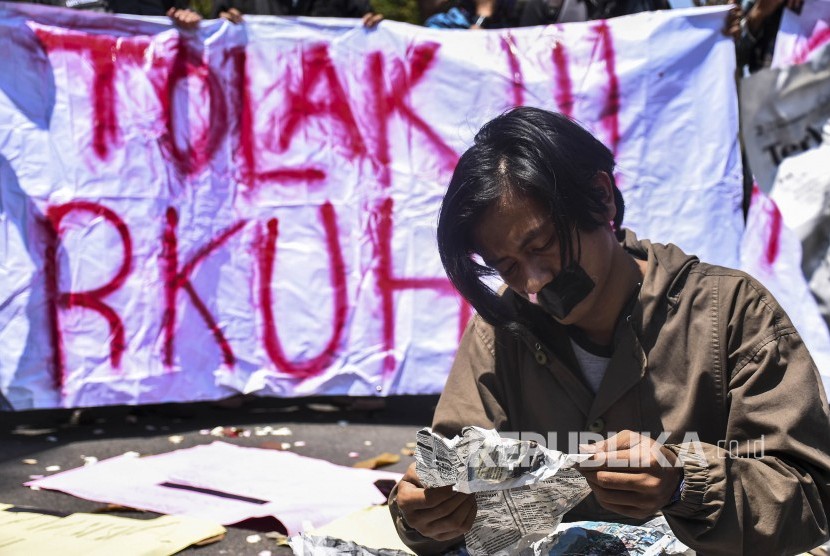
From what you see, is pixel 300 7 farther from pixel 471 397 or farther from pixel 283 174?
pixel 471 397

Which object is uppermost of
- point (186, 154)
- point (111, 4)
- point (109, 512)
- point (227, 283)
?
point (111, 4)

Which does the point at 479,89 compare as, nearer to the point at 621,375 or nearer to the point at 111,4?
the point at 111,4

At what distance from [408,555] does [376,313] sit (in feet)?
8.81

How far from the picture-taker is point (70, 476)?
3455mm

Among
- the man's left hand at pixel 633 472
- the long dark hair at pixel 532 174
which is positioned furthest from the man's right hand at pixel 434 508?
the long dark hair at pixel 532 174

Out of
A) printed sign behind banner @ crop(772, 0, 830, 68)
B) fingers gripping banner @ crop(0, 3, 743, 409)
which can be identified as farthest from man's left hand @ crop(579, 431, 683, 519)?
printed sign behind banner @ crop(772, 0, 830, 68)

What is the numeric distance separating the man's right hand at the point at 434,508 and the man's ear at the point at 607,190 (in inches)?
24.8

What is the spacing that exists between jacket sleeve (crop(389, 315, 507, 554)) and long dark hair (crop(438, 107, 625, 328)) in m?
0.22

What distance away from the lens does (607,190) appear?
74.0 inches

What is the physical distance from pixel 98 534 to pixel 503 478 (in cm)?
170

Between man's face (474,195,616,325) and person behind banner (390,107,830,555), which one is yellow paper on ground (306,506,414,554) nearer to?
→ person behind banner (390,107,830,555)

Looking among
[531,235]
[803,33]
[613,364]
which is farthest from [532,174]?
[803,33]

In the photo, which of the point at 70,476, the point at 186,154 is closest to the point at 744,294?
the point at 70,476

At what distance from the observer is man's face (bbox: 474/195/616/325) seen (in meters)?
1.79
